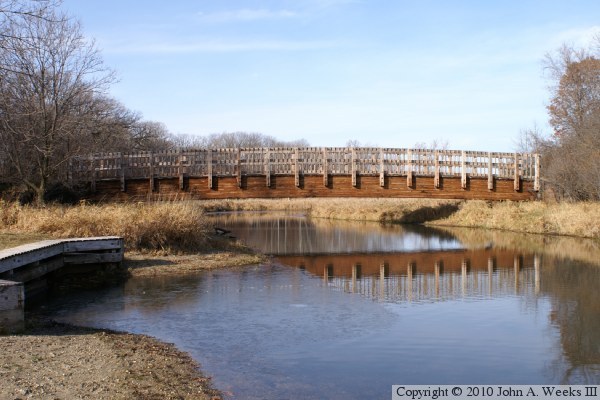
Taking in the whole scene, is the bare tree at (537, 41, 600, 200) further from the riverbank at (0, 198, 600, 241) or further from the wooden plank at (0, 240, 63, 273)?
the wooden plank at (0, 240, 63, 273)

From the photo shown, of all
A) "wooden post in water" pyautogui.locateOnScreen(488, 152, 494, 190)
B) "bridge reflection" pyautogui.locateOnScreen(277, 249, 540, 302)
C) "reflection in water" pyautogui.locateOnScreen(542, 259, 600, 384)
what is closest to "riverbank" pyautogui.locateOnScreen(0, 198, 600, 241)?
"wooden post in water" pyautogui.locateOnScreen(488, 152, 494, 190)

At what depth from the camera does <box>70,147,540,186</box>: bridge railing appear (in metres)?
31.2

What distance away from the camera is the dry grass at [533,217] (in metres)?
33.3

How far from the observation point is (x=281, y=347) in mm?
10898

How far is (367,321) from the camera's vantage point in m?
13.1

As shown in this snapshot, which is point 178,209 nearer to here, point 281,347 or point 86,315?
point 86,315

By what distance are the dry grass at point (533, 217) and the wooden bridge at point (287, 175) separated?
3.16 meters

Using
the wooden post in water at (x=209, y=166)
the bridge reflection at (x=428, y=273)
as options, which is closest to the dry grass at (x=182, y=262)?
the bridge reflection at (x=428, y=273)

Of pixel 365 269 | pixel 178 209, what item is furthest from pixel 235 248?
pixel 365 269

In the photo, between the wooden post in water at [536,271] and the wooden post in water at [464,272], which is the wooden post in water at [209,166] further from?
the wooden post in water at [536,271]

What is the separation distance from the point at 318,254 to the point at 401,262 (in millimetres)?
4538

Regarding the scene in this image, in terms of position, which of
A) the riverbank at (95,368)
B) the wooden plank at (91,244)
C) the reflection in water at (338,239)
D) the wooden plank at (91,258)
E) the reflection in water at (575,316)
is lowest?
the reflection in water at (338,239)

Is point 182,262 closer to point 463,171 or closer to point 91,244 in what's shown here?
point 91,244

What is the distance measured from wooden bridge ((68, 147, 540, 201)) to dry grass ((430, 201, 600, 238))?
10.4 ft
